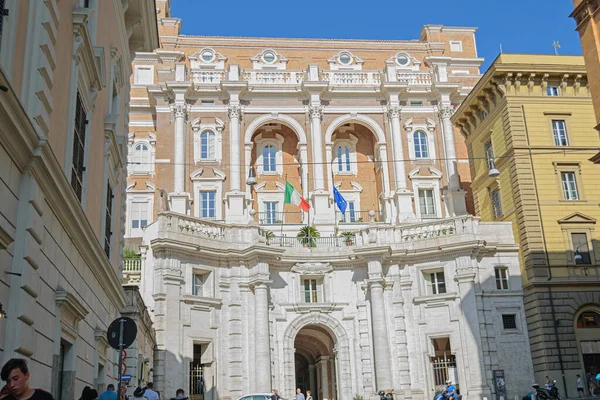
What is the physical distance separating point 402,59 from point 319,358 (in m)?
32.5

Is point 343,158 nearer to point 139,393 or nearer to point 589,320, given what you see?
point 589,320

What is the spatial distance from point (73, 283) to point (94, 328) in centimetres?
274

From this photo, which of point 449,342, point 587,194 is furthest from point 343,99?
point 449,342

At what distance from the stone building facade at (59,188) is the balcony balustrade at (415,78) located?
119 feet

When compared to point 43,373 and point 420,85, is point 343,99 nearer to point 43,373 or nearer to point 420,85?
point 420,85

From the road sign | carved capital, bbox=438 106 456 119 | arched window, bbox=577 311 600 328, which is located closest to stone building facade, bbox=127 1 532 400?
carved capital, bbox=438 106 456 119

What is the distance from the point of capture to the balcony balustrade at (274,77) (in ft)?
170

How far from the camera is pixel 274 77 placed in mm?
51938

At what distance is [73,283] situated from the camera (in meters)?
12.6

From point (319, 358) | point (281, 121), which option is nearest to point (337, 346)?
point (319, 358)

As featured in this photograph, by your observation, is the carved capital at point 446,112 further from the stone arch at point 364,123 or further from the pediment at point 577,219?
the pediment at point 577,219

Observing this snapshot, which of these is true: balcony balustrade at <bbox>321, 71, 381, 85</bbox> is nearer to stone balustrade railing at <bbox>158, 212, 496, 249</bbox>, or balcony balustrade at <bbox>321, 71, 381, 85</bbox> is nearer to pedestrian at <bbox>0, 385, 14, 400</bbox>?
stone balustrade railing at <bbox>158, 212, 496, 249</bbox>

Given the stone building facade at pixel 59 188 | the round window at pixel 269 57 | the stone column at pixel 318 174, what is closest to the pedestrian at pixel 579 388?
the stone column at pixel 318 174

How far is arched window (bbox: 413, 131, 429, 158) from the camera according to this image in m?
51.0
